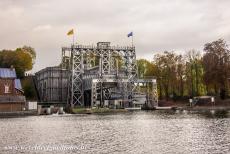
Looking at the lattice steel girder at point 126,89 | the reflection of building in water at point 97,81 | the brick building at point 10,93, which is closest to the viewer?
the brick building at point 10,93

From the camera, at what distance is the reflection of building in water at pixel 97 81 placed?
11950 cm

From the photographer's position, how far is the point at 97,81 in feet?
380

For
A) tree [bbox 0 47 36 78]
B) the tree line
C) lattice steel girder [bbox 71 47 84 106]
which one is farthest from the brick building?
the tree line

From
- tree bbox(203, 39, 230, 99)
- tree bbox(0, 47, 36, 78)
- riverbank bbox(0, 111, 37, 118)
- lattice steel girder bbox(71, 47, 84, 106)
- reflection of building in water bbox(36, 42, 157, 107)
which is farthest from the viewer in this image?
tree bbox(0, 47, 36, 78)

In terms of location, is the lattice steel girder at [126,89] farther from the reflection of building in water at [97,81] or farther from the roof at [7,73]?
the roof at [7,73]

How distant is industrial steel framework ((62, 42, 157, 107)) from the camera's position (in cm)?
11950

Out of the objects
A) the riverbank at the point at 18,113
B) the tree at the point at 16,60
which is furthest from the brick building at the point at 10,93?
the tree at the point at 16,60

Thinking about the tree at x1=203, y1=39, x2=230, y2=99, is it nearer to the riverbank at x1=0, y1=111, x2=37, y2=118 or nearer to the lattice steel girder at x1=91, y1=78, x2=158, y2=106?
the lattice steel girder at x1=91, y1=78, x2=158, y2=106

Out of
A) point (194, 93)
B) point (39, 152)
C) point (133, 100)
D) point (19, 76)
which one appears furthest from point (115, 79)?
point (39, 152)

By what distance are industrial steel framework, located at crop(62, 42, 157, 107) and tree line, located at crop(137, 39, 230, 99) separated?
6.04m

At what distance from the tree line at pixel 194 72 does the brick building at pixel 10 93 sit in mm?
41961

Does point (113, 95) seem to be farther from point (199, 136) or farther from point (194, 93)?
point (199, 136)

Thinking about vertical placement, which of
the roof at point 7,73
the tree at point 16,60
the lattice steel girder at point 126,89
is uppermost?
the tree at point 16,60

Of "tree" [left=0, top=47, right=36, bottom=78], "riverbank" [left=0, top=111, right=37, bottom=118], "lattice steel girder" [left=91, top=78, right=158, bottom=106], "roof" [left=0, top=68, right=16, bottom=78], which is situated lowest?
"riverbank" [left=0, top=111, right=37, bottom=118]
